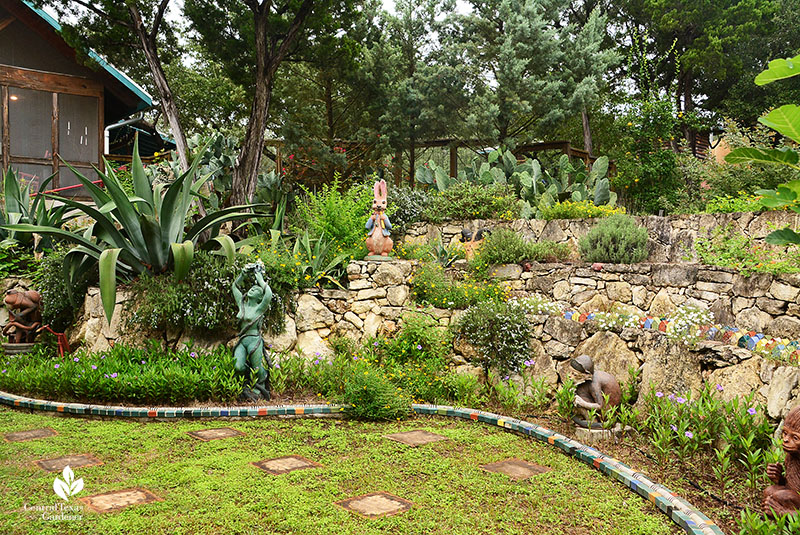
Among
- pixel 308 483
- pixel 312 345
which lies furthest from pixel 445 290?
pixel 308 483

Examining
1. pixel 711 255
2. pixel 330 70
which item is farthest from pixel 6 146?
pixel 711 255

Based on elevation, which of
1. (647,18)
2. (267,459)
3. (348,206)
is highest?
(647,18)

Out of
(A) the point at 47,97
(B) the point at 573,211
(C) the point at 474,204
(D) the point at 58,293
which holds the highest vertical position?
(A) the point at 47,97

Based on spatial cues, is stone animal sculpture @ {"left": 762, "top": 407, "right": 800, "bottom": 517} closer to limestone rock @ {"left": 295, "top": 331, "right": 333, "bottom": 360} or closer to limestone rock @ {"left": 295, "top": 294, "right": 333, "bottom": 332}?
limestone rock @ {"left": 295, "top": 331, "right": 333, "bottom": 360}

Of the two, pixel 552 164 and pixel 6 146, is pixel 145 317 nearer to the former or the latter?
pixel 6 146

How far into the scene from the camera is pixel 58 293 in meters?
7.47

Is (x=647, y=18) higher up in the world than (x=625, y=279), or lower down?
higher up

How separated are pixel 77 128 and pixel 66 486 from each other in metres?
11.7

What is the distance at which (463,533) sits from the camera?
336 centimetres

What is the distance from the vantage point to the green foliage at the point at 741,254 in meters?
7.28

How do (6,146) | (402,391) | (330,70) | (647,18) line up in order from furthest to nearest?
(647,18) → (330,70) → (6,146) → (402,391)

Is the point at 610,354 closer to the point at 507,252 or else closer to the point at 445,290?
the point at 445,290

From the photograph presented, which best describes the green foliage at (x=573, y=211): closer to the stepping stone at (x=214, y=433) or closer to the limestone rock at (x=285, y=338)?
the limestone rock at (x=285, y=338)

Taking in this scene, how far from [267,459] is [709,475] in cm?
331
